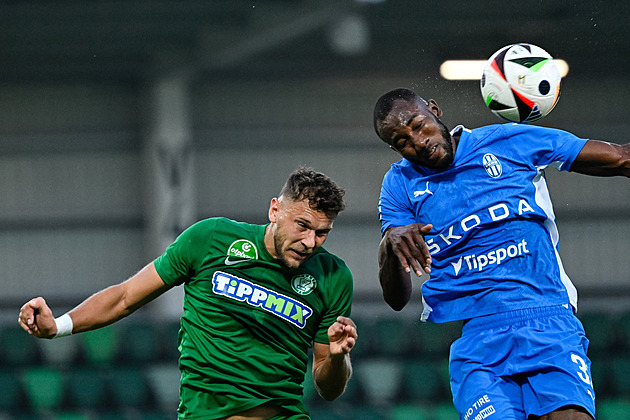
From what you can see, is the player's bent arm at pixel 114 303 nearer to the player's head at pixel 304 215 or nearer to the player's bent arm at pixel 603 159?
the player's head at pixel 304 215

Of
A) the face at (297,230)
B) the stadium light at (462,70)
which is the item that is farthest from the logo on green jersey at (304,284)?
the stadium light at (462,70)

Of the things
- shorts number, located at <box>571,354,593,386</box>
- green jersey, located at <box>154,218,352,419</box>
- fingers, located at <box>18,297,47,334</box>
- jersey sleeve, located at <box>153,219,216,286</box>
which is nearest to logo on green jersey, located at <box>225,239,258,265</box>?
green jersey, located at <box>154,218,352,419</box>

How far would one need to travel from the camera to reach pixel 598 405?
25.4 feet

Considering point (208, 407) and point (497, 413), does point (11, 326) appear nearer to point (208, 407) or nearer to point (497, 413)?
point (208, 407)

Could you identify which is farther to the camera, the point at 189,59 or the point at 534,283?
the point at 189,59

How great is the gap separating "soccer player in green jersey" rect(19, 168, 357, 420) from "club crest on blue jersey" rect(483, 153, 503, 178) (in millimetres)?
611

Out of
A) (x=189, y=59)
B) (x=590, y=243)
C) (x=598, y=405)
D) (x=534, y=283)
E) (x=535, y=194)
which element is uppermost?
(x=189, y=59)

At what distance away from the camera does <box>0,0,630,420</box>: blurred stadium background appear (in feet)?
27.1

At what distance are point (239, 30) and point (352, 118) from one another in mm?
1474

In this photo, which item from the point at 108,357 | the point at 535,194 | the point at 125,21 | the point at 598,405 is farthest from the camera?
the point at 125,21

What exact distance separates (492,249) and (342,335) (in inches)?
29.2


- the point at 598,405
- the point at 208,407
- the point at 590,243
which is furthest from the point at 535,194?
the point at 590,243

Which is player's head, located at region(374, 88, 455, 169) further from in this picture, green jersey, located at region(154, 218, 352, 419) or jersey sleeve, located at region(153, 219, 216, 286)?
jersey sleeve, located at region(153, 219, 216, 286)

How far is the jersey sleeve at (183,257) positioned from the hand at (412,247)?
872 millimetres
